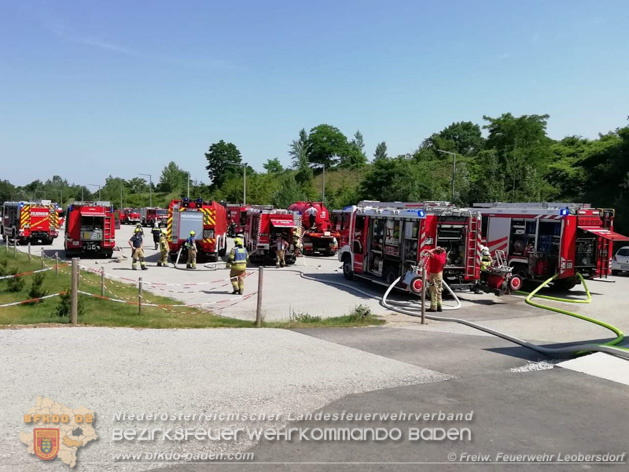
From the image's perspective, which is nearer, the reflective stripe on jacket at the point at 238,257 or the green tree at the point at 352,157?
the reflective stripe on jacket at the point at 238,257

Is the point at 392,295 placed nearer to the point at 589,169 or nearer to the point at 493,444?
the point at 493,444

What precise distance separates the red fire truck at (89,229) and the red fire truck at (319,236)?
10339 millimetres

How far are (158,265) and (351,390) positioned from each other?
19437 mm

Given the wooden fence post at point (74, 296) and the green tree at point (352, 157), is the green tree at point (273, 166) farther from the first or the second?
the wooden fence post at point (74, 296)

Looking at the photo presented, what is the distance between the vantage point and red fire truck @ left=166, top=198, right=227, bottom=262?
84.9ft

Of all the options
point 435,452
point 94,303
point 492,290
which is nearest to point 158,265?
point 94,303

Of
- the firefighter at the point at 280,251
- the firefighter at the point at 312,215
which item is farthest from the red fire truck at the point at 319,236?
the firefighter at the point at 280,251

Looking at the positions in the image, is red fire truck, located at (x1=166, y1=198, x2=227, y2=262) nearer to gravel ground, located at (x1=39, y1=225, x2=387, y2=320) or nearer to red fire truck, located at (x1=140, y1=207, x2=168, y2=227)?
gravel ground, located at (x1=39, y1=225, x2=387, y2=320)

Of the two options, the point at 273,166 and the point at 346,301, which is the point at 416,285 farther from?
the point at 273,166

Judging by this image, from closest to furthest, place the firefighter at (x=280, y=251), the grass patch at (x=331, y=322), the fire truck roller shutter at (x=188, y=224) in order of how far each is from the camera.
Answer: the grass patch at (x=331, y=322)
the firefighter at (x=280, y=251)
the fire truck roller shutter at (x=188, y=224)

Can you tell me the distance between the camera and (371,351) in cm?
970

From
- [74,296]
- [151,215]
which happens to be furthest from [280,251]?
[151,215]

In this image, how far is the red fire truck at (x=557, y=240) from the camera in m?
18.1

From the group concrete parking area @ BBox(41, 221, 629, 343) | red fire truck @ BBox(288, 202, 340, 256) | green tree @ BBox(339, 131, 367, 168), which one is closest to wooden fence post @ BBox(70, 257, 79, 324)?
concrete parking area @ BBox(41, 221, 629, 343)
